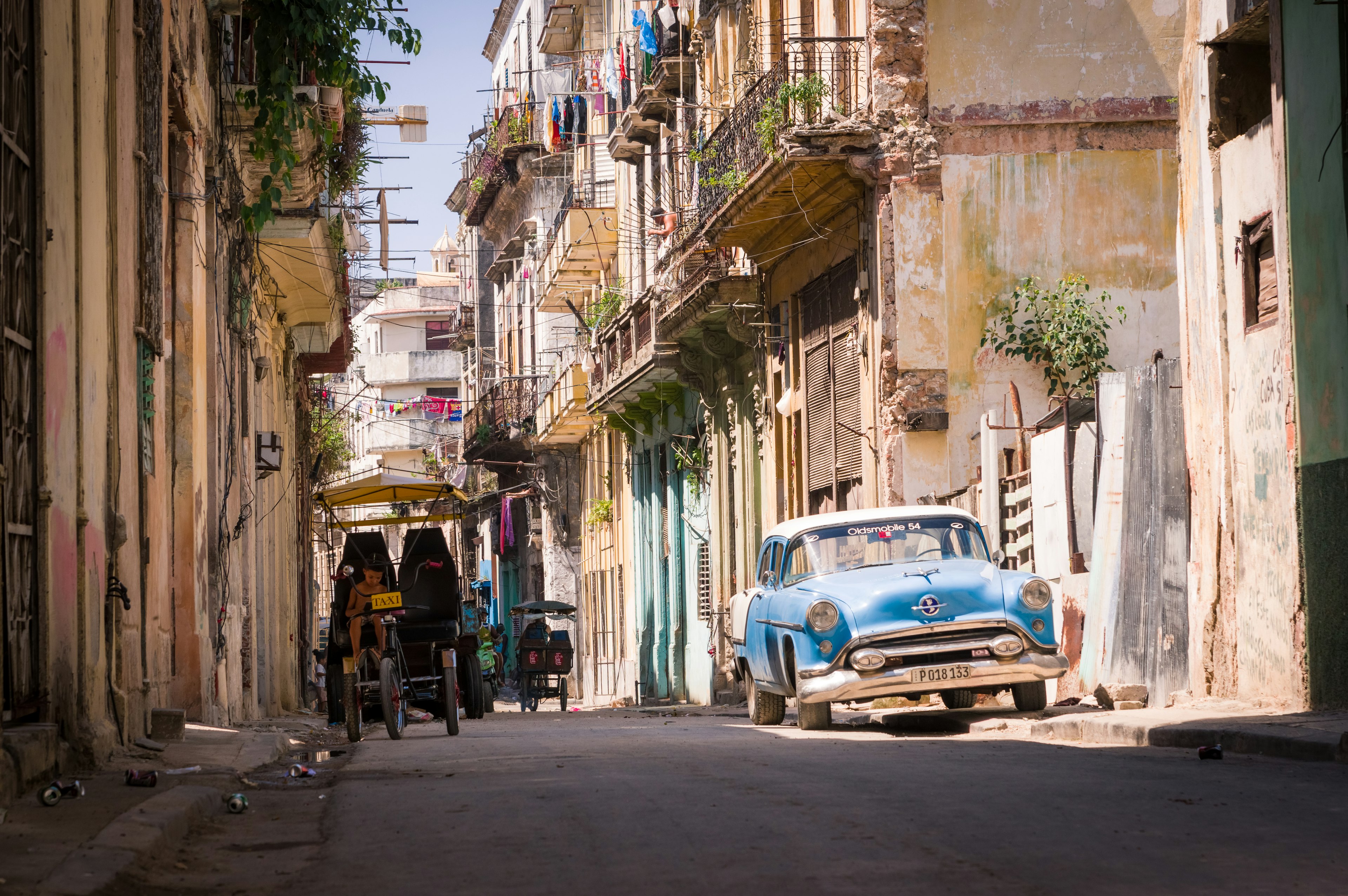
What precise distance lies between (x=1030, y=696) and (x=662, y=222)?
20.5m

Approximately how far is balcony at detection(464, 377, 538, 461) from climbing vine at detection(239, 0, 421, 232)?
1056 inches

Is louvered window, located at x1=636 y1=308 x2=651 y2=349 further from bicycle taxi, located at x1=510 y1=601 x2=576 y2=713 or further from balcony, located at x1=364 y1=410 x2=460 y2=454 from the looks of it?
balcony, located at x1=364 y1=410 x2=460 y2=454

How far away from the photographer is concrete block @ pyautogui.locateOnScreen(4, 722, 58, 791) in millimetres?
7527

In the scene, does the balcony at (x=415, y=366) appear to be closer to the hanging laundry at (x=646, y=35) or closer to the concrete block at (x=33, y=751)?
the hanging laundry at (x=646, y=35)

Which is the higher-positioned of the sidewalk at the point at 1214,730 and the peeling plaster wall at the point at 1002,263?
the peeling plaster wall at the point at 1002,263

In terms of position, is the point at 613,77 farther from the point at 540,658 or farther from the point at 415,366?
the point at 415,366

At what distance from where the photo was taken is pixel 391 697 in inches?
568

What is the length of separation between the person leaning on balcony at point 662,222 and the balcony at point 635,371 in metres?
1.22

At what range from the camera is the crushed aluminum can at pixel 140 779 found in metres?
8.45

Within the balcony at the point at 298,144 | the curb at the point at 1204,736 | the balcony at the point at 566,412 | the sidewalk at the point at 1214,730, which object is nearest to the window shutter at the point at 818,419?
the balcony at the point at 298,144

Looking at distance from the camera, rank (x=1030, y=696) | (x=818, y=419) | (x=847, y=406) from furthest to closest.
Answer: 1. (x=818, y=419)
2. (x=847, y=406)
3. (x=1030, y=696)

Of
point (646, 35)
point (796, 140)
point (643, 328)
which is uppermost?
point (646, 35)

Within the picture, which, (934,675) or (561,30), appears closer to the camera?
(934,675)

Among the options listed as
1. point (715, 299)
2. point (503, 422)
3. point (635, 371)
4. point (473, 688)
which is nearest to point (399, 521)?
point (473, 688)
